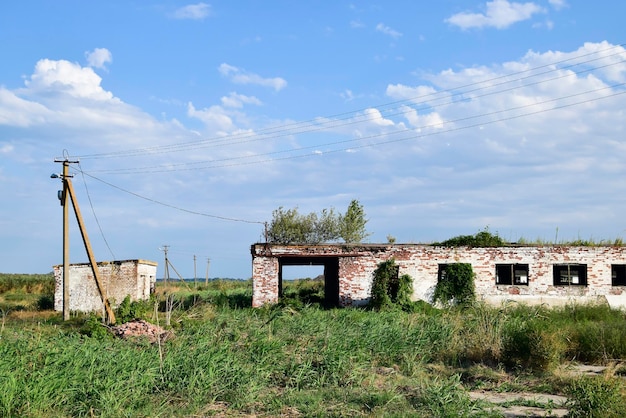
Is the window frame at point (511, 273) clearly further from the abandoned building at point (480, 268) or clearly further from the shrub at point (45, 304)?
the shrub at point (45, 304)

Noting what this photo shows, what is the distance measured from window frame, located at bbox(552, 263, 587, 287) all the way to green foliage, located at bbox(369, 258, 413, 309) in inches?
240

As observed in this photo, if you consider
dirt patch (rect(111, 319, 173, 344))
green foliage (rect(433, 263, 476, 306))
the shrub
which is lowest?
the shrub

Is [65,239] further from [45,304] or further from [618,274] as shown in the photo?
[618,274]

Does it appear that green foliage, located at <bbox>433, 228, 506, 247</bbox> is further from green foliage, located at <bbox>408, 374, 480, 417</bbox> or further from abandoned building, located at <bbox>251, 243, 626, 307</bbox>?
green foliage, located at <bbox>408, 374, 480, 417</bbox>

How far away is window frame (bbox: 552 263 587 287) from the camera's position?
87.7 feet

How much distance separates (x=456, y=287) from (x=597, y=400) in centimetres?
1651

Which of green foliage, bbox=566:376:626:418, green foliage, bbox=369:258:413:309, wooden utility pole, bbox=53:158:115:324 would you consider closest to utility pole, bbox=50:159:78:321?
Result: wooden utility pole, bbox=53:158:115:324

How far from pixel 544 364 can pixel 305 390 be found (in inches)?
210

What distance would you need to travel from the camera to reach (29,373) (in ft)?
34.9

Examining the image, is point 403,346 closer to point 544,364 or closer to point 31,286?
point 544,364

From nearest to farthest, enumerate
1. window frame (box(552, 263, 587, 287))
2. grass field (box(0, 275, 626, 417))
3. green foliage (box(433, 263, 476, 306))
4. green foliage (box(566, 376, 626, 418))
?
green foliage (box(566, 376, 626, 418))
grass field (box(0, 275, 626, 417))
green foliage (box(433, 263, 476, 306))
window frame (box(552, 263, 587, 287))

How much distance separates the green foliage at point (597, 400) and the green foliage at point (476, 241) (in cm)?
1657

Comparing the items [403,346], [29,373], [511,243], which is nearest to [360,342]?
[403,346]

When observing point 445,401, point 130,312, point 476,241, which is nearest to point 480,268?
point 476,241
